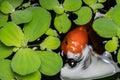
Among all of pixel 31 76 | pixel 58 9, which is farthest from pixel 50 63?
pixel 58 9

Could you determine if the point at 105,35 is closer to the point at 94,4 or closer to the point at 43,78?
the point at 94,4

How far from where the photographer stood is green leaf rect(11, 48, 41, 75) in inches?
30.4

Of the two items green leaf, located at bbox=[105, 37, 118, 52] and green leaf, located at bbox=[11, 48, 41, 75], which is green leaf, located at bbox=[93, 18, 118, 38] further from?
green leaf, located at bbox=[11, 48, 41, 75]

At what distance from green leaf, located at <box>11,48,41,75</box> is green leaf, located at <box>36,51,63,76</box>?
1.1 inches

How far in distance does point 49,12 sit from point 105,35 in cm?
18

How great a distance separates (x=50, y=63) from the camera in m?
0.82

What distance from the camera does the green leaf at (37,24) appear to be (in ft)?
2.73

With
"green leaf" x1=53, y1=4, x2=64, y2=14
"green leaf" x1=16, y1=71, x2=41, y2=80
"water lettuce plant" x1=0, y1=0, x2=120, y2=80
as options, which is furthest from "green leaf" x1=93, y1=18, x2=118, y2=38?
"green leaf" x1=16, y1=71, x2=41, y2=80

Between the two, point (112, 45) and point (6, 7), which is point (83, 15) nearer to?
point (112, 45)

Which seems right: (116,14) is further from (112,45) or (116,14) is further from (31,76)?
(31,76)

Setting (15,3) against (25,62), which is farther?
(15,3)

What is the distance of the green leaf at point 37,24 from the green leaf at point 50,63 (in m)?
0.06

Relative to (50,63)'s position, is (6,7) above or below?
above

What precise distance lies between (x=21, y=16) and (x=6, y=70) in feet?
0.54
